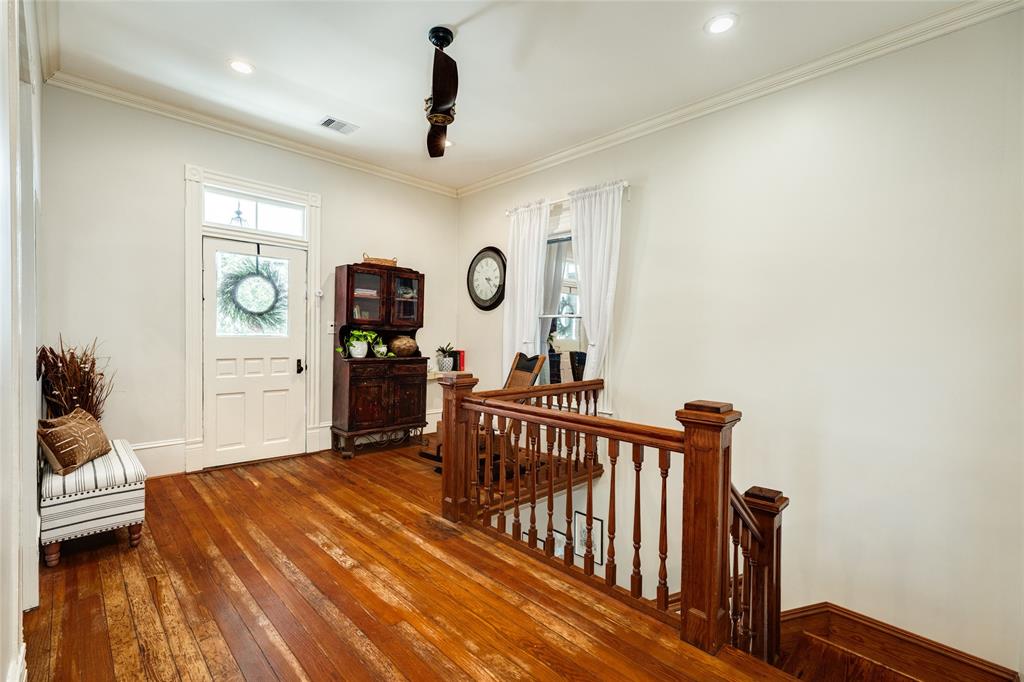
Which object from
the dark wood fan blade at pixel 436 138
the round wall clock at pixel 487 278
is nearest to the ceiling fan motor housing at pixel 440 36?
the dark wood fan blade at pixel 436 138

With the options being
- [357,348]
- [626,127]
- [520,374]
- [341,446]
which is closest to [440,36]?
[626,127]

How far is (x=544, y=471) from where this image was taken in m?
4.20

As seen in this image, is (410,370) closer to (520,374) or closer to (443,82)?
(520,374)

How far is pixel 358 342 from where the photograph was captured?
489cm

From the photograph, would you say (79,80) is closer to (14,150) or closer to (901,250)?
(14,150)

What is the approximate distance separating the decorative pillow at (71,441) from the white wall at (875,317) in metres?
4.03

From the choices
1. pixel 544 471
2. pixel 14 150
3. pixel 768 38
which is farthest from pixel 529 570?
pixel 768 38

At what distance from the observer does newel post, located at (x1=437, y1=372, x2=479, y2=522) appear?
127 inches

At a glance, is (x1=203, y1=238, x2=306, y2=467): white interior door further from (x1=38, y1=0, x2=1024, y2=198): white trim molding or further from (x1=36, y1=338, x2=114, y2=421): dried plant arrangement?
(x1=38, y1=0, x2=1024, y2=198): white trim molding

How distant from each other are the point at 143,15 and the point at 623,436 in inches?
147

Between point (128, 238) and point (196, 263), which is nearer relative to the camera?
point (128, 238)

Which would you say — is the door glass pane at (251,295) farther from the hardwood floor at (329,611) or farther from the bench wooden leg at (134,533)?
the bench wooden leg at (134,533)

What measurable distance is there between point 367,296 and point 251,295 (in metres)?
1.07

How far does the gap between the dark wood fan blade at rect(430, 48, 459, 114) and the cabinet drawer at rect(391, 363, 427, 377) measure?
3018 mm
